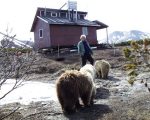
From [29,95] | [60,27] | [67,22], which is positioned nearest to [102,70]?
[29,95]

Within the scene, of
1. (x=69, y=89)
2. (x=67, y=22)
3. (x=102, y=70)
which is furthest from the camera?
(x=67, y=22)

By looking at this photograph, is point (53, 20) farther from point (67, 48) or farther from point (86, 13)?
point (86, 13)

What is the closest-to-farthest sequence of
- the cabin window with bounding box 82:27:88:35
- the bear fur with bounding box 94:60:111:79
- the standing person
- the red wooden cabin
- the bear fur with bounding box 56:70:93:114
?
the bear fur with bounding box 56:70:93:114
the standing person
the bear fur with bounding box 94:60:111:79
the red wooden cabin
the cabin window with bounding box 82:27:88:35

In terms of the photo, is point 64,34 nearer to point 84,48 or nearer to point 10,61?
point 84,48

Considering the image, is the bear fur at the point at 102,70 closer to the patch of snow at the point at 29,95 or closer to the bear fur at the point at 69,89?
the patch of snow at the point at 29,95

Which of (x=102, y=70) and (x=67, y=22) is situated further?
(x=67, y=22)

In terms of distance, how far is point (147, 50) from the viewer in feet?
17.2

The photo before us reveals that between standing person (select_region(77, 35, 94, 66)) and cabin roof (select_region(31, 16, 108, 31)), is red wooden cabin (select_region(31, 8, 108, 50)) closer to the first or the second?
cabin roof (select_region(31, 16, 108, 31))

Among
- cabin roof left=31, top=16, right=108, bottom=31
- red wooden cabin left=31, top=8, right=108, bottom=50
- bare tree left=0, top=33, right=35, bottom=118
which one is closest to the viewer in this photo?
bare tree left=0, top=33, right=35, bottom=118

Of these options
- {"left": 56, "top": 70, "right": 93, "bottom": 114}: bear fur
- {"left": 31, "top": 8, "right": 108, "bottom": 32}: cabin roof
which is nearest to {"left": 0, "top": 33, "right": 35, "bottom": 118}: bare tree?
{"left": 56, "top": 70, "right": 93, "bottom": 114}: bear fur

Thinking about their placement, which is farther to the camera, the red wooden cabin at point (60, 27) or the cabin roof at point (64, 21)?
the cabin roof at point (64, 21)

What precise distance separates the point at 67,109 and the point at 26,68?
2628 mm

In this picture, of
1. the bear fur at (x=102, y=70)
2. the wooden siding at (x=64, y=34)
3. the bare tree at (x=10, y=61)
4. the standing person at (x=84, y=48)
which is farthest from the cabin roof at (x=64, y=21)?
the bare tree at (x=10, y=61)

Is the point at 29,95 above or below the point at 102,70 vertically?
below
